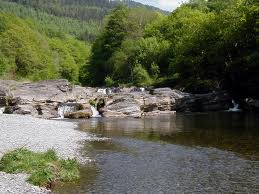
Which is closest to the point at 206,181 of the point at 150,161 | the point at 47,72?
the point at 150,161

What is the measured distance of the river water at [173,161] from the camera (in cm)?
2189

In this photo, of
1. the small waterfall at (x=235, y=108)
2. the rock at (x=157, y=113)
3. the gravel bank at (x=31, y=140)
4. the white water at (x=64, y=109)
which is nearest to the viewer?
the gravel bank at (x=31, y=140)

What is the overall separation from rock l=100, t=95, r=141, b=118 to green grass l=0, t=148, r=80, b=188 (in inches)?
1358

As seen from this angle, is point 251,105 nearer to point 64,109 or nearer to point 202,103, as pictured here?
point 202,103

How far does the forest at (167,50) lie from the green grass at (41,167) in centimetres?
4458

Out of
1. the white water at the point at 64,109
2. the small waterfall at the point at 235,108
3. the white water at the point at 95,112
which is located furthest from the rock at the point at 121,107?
the small waterfall at the point at 235,108

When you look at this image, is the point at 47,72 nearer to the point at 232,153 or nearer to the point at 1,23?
the point at 1,23

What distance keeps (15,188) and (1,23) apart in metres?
115

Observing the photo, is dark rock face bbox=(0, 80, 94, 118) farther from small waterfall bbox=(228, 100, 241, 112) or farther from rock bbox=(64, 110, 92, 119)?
small waterfall bbox=(228, 100, 241, 112)

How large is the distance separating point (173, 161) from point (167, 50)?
239 feet

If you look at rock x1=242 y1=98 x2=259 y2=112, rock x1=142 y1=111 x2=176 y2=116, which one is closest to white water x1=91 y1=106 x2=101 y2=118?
rock x1=142 y1=111 x2=176 y2=116

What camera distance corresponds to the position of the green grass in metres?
21.8

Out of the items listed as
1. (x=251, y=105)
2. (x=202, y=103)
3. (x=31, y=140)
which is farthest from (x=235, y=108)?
(x=31, y=140)

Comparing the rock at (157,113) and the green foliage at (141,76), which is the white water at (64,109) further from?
the green foliage at (141,76)
